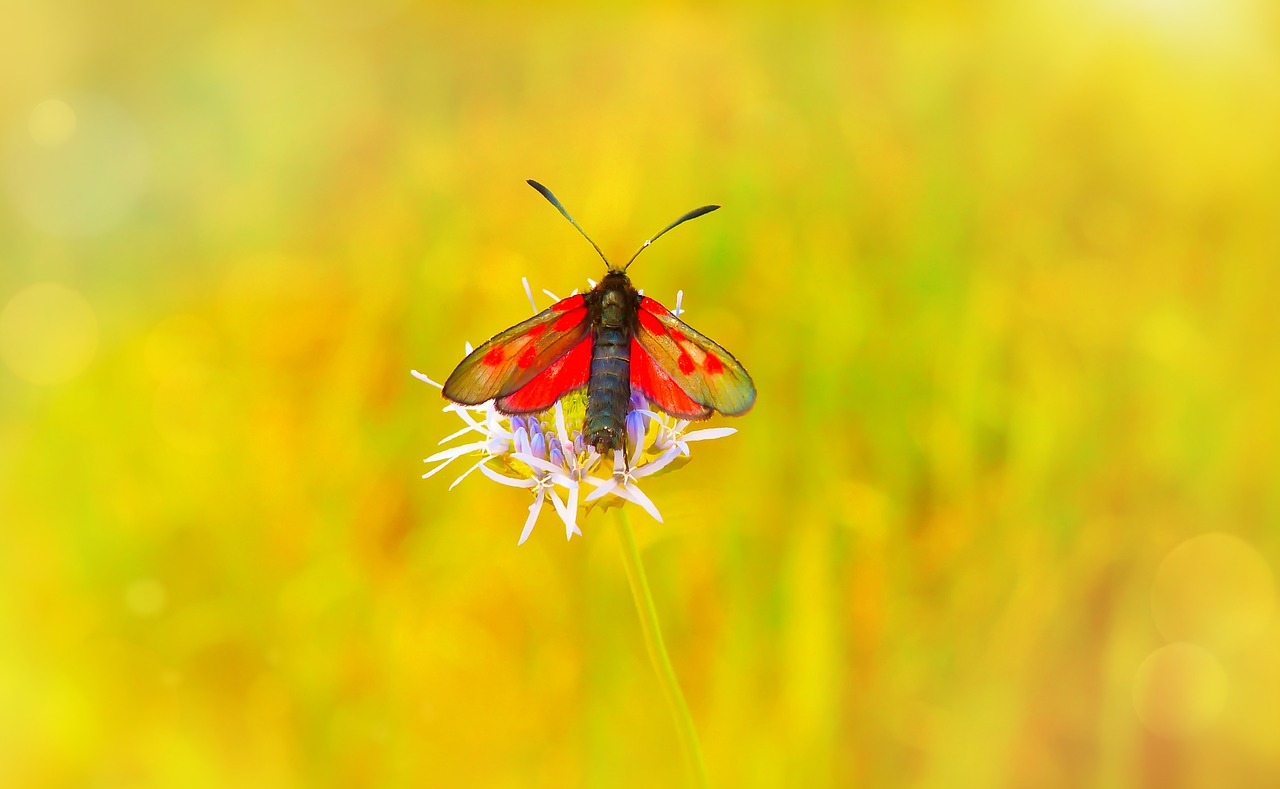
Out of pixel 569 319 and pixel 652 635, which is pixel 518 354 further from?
pixel 652 635

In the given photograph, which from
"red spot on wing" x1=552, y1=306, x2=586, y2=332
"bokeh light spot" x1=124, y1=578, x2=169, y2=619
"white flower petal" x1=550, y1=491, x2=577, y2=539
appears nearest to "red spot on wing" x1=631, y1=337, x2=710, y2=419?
"red spot on wing" x1=552, y1=306, x2=586, y2=332

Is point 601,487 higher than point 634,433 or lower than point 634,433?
lower

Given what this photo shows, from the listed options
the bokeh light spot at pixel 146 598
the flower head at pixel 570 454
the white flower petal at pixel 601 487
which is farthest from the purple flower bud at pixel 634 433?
the bokeh light spot at pixel 146 598

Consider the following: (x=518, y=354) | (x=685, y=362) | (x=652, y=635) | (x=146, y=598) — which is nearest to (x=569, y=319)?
(x=518, y=354)

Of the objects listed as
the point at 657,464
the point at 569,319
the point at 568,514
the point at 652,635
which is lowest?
the point at 652,635

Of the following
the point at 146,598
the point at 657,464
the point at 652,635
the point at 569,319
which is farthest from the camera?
the point at 146,598

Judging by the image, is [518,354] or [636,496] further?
[518,354]

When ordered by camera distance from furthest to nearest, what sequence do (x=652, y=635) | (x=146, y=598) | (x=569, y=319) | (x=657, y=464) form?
(x=146, y=598) < (x=569, y=319) < (x=657, y=464) < (x=652, y=635)

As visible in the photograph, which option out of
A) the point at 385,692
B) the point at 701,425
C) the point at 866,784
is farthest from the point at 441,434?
the point at 866,784
